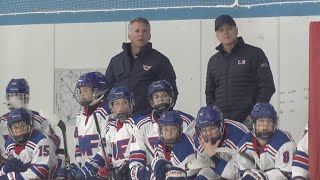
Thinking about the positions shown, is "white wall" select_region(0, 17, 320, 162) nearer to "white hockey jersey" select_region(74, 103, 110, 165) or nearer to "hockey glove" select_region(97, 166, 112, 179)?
"white hockey jersey" select_region(74, 103, 110, 165)

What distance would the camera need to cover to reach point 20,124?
603 centimetres

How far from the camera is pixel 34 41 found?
8125mm

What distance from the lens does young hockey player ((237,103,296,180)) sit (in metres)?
5.05

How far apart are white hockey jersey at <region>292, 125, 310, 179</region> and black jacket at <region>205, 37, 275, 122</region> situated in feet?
3.90

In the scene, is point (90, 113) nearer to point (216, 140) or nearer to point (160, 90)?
point (160, 90)

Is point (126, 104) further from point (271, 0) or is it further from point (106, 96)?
point (271, 0)

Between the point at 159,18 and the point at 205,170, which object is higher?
the point at 159,18

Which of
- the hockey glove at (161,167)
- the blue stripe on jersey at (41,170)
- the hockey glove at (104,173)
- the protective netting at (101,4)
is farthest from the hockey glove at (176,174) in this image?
the protective netting at (101,4)

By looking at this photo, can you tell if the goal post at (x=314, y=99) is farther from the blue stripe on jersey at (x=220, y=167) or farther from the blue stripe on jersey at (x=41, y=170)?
the blue stripe on jersey at (x=41, y=170)

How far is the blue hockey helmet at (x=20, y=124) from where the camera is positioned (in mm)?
6031

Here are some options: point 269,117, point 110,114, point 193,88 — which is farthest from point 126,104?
point 193,88

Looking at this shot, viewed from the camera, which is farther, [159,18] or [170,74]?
[159,18]

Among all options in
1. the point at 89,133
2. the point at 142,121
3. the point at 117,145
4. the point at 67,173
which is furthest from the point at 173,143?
the point at 89,133

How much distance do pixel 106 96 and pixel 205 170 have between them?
1471 millimetres
